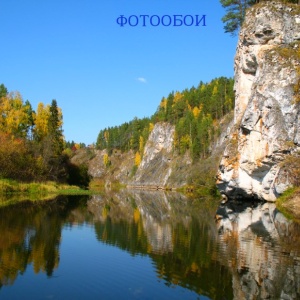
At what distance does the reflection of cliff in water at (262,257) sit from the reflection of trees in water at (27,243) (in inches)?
264

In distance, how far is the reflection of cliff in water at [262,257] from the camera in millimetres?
11602

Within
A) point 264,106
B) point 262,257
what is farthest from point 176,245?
point 264,106

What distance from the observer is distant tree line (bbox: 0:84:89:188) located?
51344 mm

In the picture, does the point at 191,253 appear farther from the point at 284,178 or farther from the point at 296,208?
the point at 284,178

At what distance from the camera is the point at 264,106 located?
42.9m

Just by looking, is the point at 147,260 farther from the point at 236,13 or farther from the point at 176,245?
the point at 236,13

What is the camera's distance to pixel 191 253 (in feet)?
54.5

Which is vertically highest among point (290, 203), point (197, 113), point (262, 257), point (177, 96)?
point (177, 96)

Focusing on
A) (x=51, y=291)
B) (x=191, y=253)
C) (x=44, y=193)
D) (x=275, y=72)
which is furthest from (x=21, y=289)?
(x=44, y=193)

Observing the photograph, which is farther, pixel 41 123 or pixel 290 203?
pixel 41 123

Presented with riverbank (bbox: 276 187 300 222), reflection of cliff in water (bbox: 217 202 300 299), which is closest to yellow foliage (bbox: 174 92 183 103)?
riverbank (bbox: 276 187 300 222)

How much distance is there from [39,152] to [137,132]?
11038 centimetres

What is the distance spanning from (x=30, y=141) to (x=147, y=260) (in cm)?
4888

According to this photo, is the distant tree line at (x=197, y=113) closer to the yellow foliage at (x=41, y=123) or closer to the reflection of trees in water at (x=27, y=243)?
the yellow foliage at (x=41, y=123)
